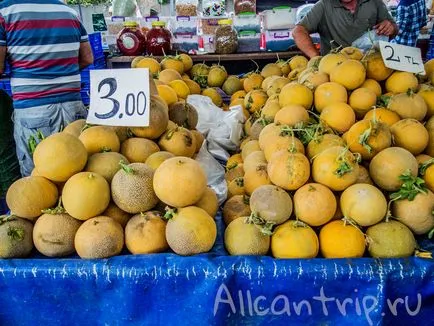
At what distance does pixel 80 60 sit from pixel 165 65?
0.63 metres

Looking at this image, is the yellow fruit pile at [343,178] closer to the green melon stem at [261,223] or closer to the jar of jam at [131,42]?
the green melon stem at [261,223]

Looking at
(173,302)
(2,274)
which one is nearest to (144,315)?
(173,302)

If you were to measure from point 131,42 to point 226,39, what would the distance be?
0.96m

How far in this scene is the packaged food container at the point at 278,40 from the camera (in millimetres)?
4105

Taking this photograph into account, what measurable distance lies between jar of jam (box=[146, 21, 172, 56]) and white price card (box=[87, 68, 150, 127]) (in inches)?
101

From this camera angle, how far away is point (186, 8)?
4.65 m

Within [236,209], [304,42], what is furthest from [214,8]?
[236,209]

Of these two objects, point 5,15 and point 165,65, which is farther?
point 165,65

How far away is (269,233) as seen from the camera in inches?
46.5

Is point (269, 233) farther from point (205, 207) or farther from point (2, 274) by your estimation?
point (2, 274)

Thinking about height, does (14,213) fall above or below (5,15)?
below

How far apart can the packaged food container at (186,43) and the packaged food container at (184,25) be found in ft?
0.26

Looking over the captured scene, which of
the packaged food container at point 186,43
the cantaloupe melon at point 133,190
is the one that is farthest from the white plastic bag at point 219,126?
the packaged food container at point 186,43

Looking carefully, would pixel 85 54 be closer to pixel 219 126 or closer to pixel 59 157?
pixel 219 126
